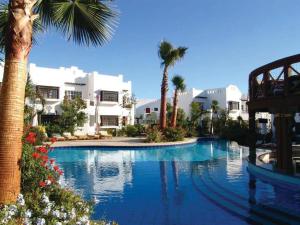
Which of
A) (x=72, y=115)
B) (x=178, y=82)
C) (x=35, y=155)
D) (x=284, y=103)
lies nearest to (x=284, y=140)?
(x=284, y=103)

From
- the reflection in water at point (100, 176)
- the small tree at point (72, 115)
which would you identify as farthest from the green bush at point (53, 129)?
the reflection in water at point (100, 176)

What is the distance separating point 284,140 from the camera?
12.7 m

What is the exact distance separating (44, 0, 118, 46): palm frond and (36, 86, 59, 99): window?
104 ft

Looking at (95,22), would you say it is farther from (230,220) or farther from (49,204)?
(230,220)

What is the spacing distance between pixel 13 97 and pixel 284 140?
10280mm

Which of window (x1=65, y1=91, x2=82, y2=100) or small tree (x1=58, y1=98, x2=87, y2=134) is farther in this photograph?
window (x1=65, y1=91, x2=82, y2=100)

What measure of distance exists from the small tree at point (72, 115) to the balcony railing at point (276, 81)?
2391cm

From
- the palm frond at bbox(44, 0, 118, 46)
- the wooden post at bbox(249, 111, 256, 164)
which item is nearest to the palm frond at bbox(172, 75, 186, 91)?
the wooden post at bbox(249, 111, 256, 164)

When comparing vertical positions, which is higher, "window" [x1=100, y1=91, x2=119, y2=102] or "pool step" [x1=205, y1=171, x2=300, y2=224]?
"window" [x1=100, y1=91, x2=119, y2=102]

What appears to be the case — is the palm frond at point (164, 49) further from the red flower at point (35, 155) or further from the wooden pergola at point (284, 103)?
the red flower at point (35, 155)

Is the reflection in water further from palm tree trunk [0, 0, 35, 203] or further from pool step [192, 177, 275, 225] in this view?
palm tree trunk [0, 0, 35, 203]

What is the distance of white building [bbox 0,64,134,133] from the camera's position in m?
39.1

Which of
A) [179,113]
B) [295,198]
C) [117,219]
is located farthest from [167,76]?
[117,219]

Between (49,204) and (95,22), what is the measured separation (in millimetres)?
3913
